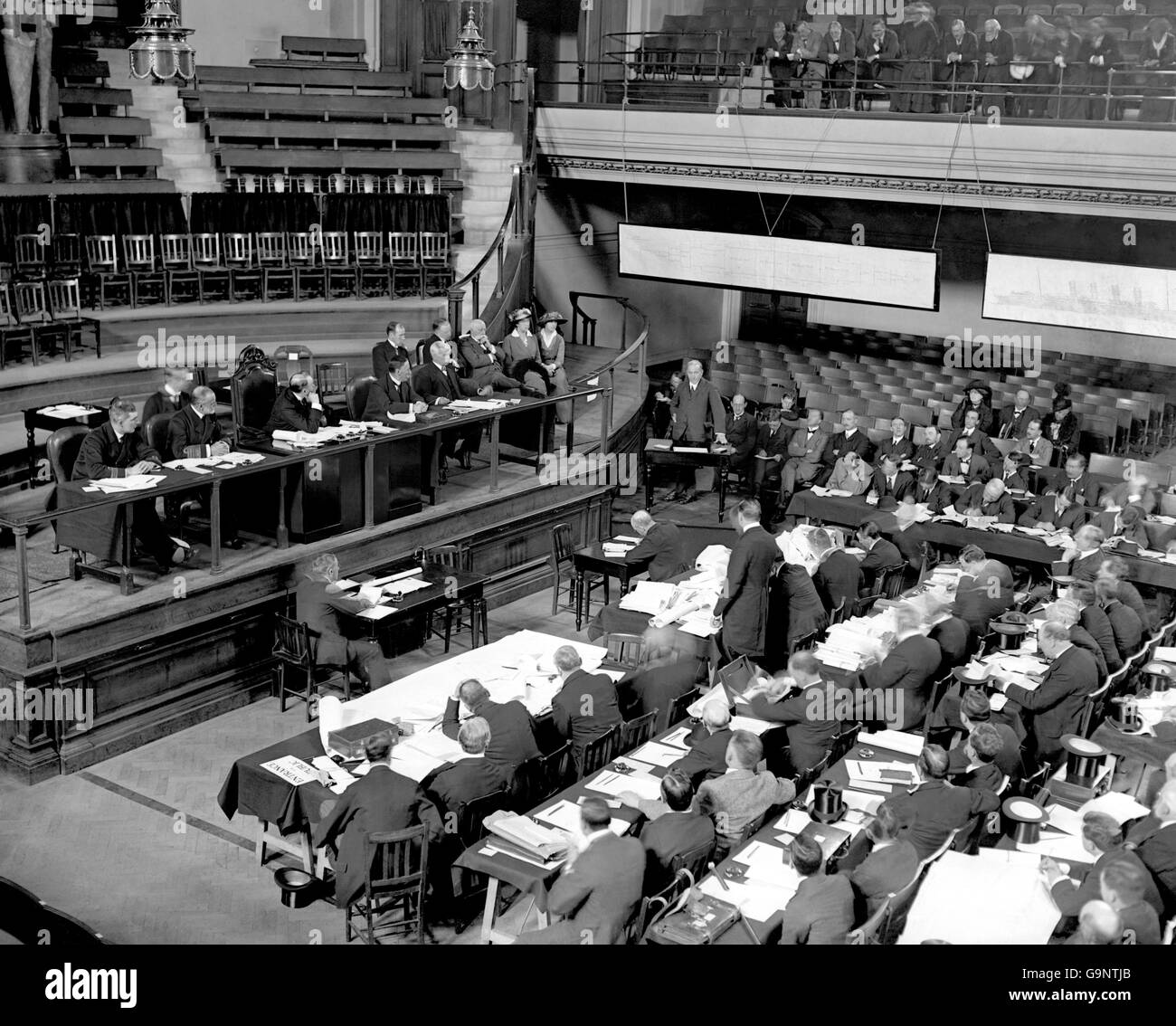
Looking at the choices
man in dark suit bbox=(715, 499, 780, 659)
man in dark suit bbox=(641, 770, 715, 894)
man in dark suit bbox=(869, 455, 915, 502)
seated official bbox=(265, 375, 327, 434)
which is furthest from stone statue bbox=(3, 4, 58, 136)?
man in dark suit bbox=(641, 770, 715, 894)

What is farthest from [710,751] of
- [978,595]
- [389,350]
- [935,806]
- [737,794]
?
[389,350]

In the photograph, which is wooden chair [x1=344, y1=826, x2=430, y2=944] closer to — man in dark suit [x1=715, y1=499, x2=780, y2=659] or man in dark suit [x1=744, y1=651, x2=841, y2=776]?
man in dark suit [x1=744, y1=651, x2=841, y2=776]

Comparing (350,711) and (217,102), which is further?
(217,102)

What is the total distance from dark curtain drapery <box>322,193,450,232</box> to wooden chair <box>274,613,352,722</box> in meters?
7.12

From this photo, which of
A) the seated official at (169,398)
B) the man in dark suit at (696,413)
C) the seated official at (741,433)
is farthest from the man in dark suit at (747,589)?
the seated official at (741,433)

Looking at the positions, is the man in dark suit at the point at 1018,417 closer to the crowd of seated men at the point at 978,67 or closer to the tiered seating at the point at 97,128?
the crowd of seated men at the point at 978,67

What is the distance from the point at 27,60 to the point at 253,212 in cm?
266

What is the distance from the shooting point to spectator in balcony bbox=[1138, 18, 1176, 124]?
14.3 meters

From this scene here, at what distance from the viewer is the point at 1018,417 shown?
47.1 ft

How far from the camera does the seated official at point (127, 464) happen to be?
9375 millimetres

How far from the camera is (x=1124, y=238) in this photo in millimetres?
15203
